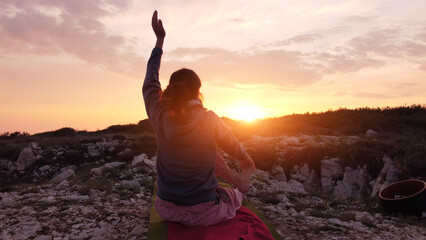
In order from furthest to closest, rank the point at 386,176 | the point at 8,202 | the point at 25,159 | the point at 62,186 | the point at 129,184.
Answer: the point at 25,159
the point at 386,176
the point at 129,184
the point at 62,186
the point at 8,202

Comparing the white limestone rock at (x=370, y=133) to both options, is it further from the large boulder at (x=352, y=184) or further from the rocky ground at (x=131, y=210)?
the rocky ground at (x=131, y=210)

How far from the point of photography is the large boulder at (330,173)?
11.0 m

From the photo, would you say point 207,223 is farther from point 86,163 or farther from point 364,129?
point 364,129

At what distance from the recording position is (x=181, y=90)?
10.8 feet

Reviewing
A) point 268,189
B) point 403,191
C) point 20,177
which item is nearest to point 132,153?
point 20,177

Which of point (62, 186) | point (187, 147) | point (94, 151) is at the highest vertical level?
point (187, 147)

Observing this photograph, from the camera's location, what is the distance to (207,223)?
379cm

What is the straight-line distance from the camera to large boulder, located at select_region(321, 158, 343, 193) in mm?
11031

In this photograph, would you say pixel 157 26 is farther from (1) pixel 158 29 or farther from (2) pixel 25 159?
(2) pixel 25 159

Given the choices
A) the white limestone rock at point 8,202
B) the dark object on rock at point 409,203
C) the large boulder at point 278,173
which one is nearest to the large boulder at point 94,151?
the large boulder at point 278,173

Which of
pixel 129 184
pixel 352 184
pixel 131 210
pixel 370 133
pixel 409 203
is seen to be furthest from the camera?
pixel 370 133

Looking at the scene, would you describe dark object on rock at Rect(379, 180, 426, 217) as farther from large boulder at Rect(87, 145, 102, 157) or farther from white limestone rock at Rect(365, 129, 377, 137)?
large boulder at Rect(87, 145, 102, 157)

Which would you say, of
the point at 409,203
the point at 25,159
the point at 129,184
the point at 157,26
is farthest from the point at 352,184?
the point at 25,159

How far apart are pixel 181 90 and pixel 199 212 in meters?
1.53
